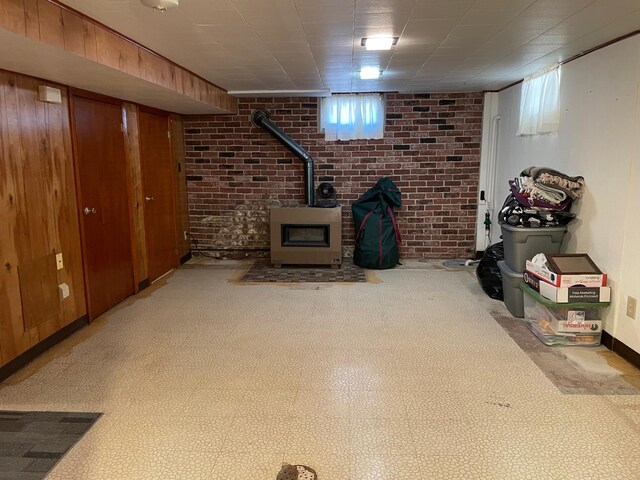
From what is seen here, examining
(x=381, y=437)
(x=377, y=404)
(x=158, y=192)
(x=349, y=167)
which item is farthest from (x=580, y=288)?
(x=158, y=192)

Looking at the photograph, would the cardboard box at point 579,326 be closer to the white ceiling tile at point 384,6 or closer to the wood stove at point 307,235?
the white ceiling tile at point 384,6

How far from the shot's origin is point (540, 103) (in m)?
3.96

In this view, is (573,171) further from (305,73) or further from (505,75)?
(305,73)

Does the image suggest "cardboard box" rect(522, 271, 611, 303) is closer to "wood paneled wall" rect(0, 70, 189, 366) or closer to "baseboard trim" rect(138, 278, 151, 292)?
"wood paneled wall" rect(0, 70, 189, 366)

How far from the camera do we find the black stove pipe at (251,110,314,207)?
5395 millimetres

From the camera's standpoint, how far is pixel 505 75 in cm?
426

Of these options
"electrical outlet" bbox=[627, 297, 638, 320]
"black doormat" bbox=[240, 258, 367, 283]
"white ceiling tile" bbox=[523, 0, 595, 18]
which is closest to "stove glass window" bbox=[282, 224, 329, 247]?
"black doormat" bbox=[240, 258, 367, 283]

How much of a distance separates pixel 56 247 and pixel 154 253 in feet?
5.33

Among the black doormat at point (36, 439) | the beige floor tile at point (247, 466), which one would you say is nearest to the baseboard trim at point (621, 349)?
the beige floor tile at point (247, 466)

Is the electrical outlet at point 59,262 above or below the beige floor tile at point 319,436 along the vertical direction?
above

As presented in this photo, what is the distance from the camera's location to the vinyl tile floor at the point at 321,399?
76.4 inches

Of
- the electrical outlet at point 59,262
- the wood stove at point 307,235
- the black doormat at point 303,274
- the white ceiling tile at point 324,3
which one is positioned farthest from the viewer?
the wood stove at point 307,235

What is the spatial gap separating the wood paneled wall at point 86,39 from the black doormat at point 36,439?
5.95 ft

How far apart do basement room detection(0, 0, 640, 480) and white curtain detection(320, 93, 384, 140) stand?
0.04 m
